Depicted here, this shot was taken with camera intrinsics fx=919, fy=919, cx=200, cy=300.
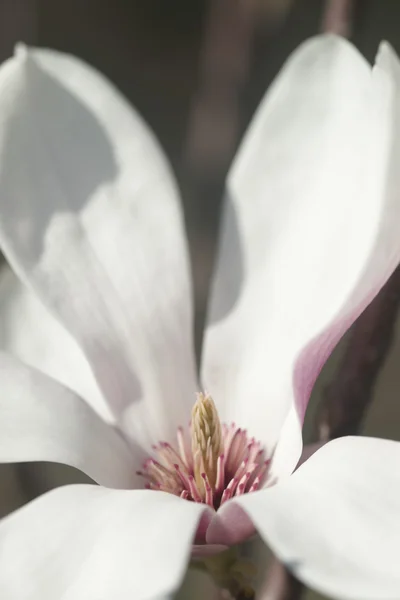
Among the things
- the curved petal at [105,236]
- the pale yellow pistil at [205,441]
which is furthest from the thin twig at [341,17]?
the pale yellow pistil at [205,441]

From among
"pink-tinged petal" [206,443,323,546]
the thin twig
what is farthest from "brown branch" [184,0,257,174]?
"pink-tinged petal" [206,443,323,546]

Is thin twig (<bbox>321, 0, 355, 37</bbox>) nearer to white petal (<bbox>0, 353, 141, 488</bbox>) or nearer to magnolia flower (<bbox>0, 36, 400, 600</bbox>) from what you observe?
magnolia flower (<bbox>0, 36, 400, 600</bbox>)

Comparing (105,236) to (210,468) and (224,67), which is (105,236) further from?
(224,67)

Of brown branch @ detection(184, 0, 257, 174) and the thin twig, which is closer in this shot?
the thin twig

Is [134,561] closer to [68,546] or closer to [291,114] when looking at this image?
[68,546]

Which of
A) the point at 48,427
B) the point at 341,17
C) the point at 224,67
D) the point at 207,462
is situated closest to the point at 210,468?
the point at 207,462

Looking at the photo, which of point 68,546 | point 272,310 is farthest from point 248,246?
point 68,546
